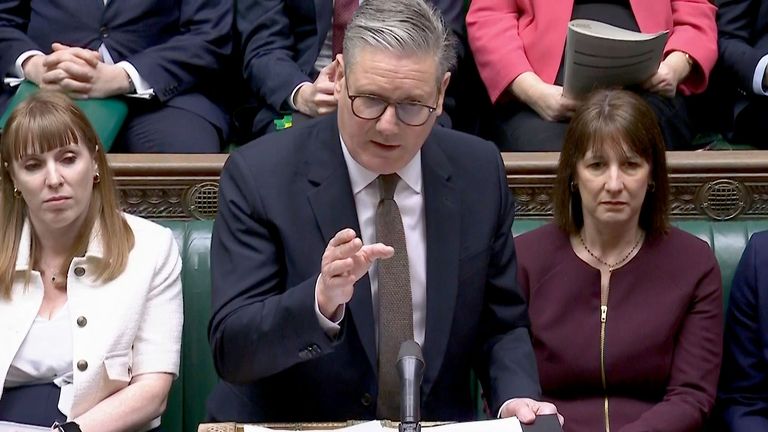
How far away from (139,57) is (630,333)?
1.58 meters

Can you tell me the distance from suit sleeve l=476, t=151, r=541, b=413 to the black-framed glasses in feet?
1.11

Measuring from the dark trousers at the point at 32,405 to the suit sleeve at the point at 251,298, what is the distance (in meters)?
0.49

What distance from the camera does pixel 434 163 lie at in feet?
7.54

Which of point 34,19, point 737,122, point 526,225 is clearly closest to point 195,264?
point 526,225

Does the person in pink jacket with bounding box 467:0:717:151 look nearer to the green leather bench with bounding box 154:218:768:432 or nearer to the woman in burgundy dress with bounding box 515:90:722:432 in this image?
the green leather bench with bounding box 154:218:768:432

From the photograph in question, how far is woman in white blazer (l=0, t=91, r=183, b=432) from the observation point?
2.45 m

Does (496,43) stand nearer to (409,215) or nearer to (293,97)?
(293,97)

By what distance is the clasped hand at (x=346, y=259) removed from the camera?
179 centimetres

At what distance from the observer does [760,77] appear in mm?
3438

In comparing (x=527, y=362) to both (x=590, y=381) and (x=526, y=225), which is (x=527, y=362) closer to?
(x=590, y=381)

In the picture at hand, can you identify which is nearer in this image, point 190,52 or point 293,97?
point 293,97

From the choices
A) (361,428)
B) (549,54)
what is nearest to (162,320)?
(361,428)

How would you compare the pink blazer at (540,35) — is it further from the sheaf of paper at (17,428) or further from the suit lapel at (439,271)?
the sheaf of paper at (17,428)

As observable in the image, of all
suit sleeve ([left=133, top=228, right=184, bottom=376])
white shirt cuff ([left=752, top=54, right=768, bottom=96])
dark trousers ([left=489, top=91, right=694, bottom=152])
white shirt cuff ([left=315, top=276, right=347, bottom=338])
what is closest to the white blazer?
suit sleeve ([left=133, top=228, right=184, bottom=376])
